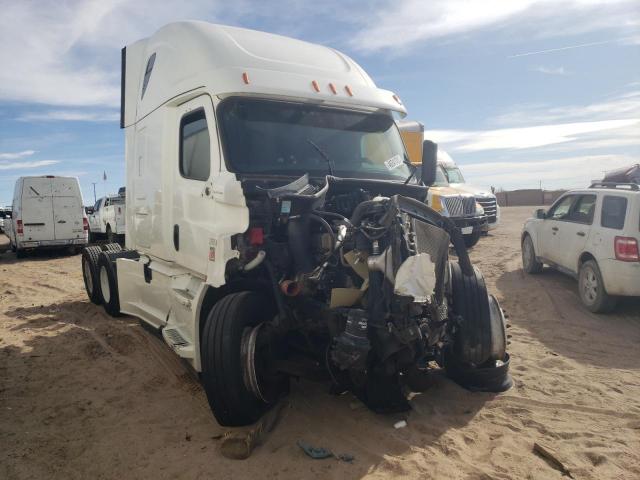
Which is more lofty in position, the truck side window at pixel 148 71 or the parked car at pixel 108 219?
the truck side window at pixel 148 71

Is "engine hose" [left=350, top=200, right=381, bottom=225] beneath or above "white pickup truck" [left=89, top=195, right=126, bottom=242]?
above

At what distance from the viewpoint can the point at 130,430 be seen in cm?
458

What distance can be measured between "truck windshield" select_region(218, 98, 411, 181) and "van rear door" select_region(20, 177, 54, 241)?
14886 millimetres

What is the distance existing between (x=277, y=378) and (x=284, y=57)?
10.5 feet

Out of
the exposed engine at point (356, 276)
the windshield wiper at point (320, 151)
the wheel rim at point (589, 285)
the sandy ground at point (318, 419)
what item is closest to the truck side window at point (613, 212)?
the wheel rim at point (589, 285)

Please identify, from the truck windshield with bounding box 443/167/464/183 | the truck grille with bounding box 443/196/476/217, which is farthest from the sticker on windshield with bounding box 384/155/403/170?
the truck windshield with bounding box 443/167/464/183

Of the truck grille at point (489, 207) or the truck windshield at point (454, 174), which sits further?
the truck windshield at point (454, 174)

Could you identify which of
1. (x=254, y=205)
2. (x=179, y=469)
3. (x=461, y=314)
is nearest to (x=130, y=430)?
(x=179, y=469)

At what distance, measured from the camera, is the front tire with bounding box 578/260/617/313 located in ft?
26.4

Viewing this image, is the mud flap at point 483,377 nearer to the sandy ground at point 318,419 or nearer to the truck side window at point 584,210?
the sandy ground at point 318,419

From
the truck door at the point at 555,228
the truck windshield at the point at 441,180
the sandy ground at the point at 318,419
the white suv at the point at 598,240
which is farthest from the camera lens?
the truck windshield at the point at 441,180

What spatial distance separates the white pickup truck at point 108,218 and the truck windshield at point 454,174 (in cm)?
1088

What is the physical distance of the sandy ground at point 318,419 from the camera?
3.90 meters

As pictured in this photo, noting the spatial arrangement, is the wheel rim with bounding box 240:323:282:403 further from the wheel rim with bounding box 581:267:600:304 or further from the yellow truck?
the yellow truck
